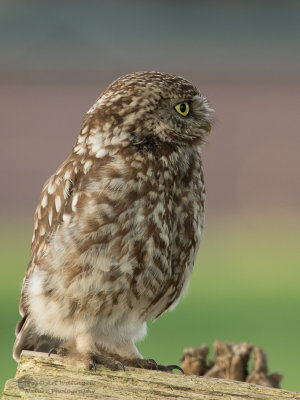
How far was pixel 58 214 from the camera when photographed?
2.50 metres

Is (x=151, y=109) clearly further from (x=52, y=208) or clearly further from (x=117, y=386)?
(x=117, y=386)

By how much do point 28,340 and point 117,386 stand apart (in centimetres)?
74

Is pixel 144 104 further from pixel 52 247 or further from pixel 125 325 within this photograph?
pixel 125 325

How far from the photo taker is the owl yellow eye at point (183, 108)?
97.9 inches

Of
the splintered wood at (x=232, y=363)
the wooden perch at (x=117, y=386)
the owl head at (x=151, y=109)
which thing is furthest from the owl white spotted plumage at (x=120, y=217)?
the splintered wood at (x=232, y=363)

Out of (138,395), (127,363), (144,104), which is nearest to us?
(138,395)

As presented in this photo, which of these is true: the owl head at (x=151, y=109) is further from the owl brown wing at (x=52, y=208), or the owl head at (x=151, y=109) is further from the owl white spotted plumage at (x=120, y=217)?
the owl brown wing at (x=52, y=208)

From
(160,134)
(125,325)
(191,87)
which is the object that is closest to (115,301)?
(125,325)

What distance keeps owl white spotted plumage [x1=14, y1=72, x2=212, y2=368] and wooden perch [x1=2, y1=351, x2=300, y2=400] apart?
0.13 m

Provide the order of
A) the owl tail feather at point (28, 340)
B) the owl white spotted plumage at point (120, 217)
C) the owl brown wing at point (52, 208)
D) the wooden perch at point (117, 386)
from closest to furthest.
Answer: the wooden perch at point (117, 386)
the owl white spotted plumage at point (120, 217)
the owl brown wing at point (52, 208)
the owl tail feather at point (28, 340)

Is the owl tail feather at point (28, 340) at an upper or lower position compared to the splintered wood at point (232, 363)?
lower

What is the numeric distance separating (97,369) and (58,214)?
616mm

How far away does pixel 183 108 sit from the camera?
8.21 feet

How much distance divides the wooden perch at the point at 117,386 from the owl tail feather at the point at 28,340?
1.74ft
